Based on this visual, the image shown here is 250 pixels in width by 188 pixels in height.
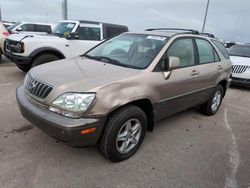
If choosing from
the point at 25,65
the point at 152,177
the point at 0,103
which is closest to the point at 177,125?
the point at 152,177

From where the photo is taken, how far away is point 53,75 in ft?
9.57

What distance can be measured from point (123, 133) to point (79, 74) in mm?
942

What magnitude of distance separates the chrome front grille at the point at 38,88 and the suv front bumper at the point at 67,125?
166 millimetres

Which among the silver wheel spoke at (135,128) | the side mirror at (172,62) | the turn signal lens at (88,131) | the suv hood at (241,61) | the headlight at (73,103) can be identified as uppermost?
the side mirror at (172,62)

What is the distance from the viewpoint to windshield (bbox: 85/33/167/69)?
11.1 ft

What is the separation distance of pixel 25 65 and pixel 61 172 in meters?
4.70

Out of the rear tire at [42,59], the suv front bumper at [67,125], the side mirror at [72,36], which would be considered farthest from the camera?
the side mirror at [72,36]

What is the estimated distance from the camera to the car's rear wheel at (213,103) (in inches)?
192

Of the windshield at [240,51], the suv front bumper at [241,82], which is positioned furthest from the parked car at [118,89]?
the windshield at [240,51]

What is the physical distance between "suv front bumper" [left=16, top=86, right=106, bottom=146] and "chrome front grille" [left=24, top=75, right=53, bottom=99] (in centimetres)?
17

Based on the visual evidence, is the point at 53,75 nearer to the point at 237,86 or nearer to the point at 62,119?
the point at 62,119

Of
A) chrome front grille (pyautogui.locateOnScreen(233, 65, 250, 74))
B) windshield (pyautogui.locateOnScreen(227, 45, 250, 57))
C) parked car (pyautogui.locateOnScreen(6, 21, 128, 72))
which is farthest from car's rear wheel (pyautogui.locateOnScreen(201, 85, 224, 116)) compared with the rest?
windshield (pyautogui.locateOnScreen(227, 45, 250, 57))

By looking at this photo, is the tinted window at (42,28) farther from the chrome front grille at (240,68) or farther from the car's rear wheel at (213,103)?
the car's rear wheel at (213,103)

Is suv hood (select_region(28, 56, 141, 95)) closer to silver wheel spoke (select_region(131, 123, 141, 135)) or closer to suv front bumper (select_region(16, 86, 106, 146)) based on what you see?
suv front bumper (select_region(16, 86, 106, 146))
